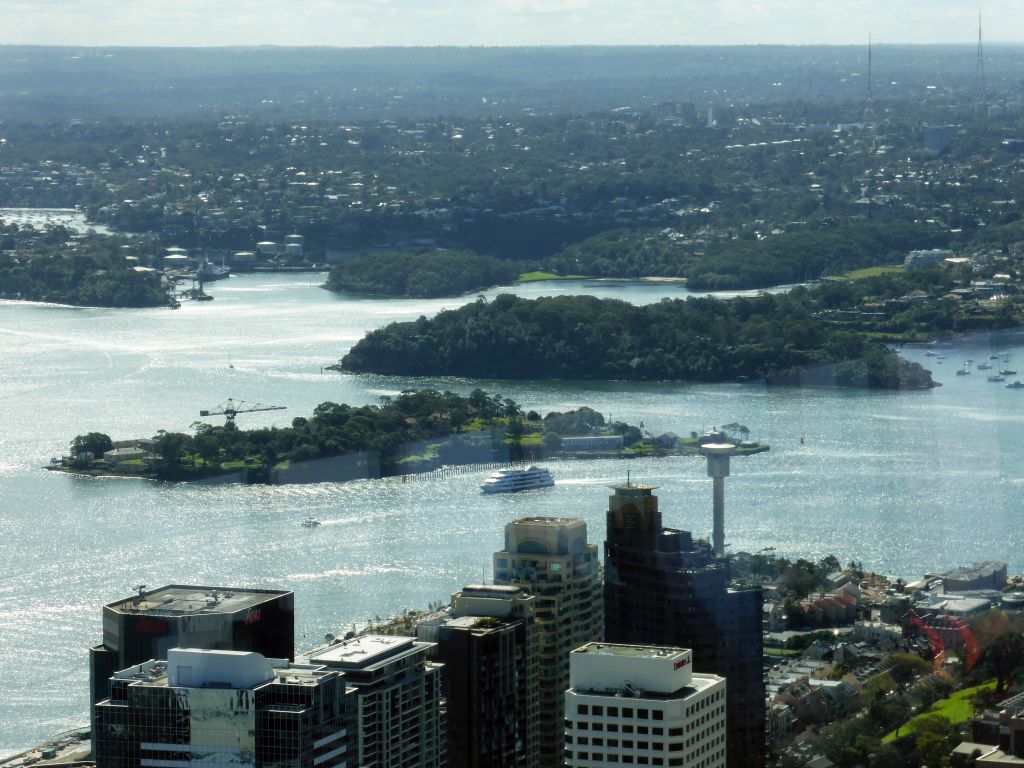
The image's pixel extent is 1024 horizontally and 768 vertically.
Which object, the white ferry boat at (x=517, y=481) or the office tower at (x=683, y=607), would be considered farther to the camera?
the white ferry boat at (x=517, y=481)

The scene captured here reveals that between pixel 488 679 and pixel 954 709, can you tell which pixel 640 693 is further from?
pixel 954 709

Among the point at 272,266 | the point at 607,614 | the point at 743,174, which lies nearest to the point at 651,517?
the point at 607,614

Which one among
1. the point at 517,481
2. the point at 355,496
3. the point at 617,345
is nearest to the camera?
the point at 517,481

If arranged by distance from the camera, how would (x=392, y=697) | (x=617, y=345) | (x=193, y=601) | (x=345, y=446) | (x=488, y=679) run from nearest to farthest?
(x=392, y=697) → (x=193, y=601) → (x=488, y=679) → (x=345, y=446) → (x=617, y=345)

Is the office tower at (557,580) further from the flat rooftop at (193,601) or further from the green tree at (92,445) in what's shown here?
the green tree at (92,445)

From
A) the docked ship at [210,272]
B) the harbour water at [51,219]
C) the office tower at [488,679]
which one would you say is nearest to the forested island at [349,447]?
the office tower at [488,679]

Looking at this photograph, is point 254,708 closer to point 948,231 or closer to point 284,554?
point 284,554

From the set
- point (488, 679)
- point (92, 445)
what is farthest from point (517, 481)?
point (488, 679)
